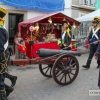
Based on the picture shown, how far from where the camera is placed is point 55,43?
9.18 metres

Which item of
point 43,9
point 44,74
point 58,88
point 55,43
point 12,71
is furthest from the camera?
point 43,9

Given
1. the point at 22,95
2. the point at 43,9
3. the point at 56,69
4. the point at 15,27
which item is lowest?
the point at 22,95

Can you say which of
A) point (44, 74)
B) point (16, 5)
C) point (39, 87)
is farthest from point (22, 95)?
point (16, 5)

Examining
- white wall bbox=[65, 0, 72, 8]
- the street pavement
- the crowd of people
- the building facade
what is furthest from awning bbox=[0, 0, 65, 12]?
the street pavement

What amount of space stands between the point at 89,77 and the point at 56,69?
1372mm

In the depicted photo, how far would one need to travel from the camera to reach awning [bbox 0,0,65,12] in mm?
10680

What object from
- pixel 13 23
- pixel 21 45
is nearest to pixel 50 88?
pixel 21 45

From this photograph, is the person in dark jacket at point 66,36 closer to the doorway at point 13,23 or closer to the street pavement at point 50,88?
the street pavement at point 50,88

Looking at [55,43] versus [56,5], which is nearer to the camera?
[55,43]

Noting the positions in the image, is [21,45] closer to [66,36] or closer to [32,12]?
[66,36]

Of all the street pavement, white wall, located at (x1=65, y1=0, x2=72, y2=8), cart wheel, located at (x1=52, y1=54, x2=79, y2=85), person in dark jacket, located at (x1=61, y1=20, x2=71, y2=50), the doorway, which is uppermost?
white wall, located at (x1=65, y1=0, x2=72, y2=8)

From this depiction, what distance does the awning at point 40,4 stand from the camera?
10.7 meters

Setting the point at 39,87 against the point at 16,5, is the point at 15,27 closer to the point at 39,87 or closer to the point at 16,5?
the point at 16,5

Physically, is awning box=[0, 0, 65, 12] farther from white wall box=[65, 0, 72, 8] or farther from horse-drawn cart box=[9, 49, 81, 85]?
horse-drawn cart box=[9, 49, 81, 85]
